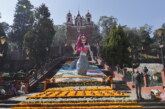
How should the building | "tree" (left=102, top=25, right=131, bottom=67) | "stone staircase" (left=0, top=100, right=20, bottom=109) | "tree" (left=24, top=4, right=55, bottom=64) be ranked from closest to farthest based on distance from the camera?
"stone staircase" (left=0, top=100, right=20, bottom=109), "tree" (left=102, top=25, right=131, bottom=67), "tree" (left=24, top=4, right=55, bottom=64), the building

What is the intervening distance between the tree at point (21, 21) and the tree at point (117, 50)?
76.7 ft

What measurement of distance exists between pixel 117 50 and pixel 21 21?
98.4 feet

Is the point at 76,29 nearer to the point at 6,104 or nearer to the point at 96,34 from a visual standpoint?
the point at 96,34

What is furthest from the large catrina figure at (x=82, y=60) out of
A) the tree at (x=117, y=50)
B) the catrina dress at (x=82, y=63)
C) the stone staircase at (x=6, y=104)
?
the stone staircase at (x=6, y=104)

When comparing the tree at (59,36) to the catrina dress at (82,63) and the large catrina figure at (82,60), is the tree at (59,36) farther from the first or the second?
the catrina dress at (82,63)

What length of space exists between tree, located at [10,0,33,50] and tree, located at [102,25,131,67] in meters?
23.4

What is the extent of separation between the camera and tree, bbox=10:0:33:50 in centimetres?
4175

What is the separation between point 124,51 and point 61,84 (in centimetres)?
1143

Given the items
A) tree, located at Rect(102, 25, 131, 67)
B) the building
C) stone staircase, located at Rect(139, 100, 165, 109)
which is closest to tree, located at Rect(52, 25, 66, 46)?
the building

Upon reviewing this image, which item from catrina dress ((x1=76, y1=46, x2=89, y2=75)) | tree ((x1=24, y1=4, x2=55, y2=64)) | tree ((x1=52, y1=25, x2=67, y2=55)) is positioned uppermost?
tree ((x1=52, y1=25, x2=67, y2=55))

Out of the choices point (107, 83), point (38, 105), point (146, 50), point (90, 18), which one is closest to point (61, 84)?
point (107, 83)

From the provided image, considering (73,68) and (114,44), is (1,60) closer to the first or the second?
(73,68)

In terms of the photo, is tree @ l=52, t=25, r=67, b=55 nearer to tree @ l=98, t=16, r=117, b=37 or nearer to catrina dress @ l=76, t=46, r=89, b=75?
tree @ l=98, t=16, r=117, b=37

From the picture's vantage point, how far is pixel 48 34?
30625mm
